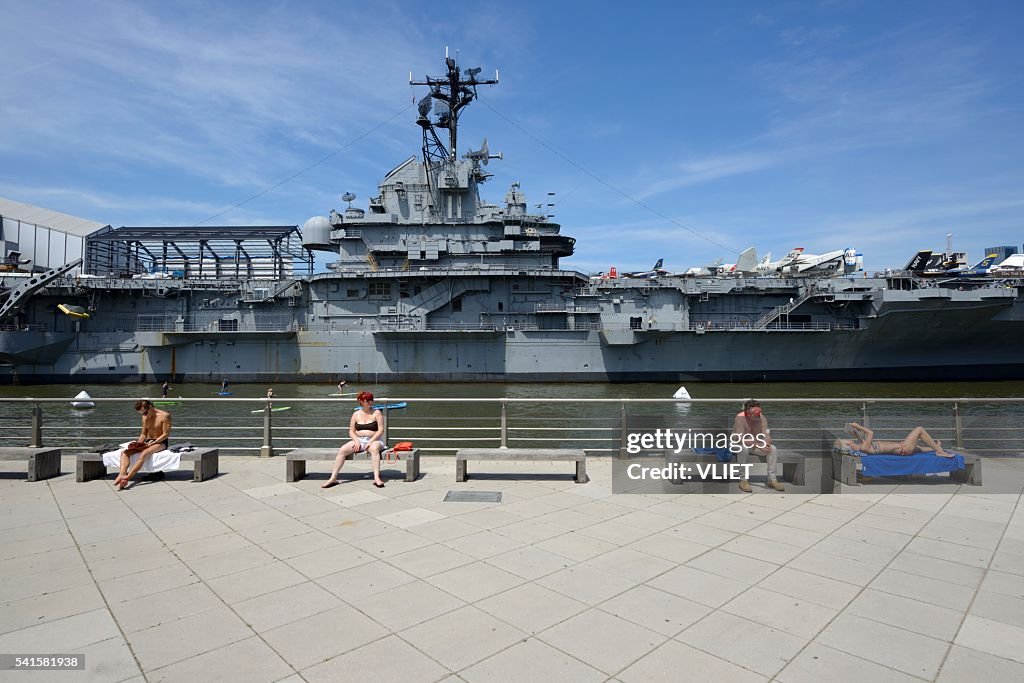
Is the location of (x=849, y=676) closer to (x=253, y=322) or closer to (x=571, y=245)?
(x=571, y=245)

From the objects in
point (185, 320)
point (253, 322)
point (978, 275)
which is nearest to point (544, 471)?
point (253, 322)

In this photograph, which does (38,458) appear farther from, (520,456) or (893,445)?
(893,445)

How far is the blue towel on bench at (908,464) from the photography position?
23.8 feet

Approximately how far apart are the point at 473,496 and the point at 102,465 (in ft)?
18.6

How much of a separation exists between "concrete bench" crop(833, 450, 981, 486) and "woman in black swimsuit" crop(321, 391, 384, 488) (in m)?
6.53

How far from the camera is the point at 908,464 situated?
24.0ft

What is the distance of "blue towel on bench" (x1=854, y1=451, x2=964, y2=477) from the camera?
726cm

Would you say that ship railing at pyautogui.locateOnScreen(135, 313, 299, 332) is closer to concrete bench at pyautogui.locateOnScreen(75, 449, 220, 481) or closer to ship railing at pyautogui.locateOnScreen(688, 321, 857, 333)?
ship railing at pyautogui.locateOnScreen(688, 321, 857, 333)

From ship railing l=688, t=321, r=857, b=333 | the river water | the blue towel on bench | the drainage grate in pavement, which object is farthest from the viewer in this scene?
ship railing l=688, t=321, r=857, b=333

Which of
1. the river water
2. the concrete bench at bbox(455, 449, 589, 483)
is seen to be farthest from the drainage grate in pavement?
the river water

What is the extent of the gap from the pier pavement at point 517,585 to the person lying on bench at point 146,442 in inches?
15.5

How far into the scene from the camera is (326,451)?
782 centimetres

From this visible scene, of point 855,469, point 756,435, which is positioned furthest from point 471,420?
point 855,469

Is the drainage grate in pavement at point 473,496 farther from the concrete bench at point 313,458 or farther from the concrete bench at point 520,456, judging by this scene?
the concrete bench at point 313,458
